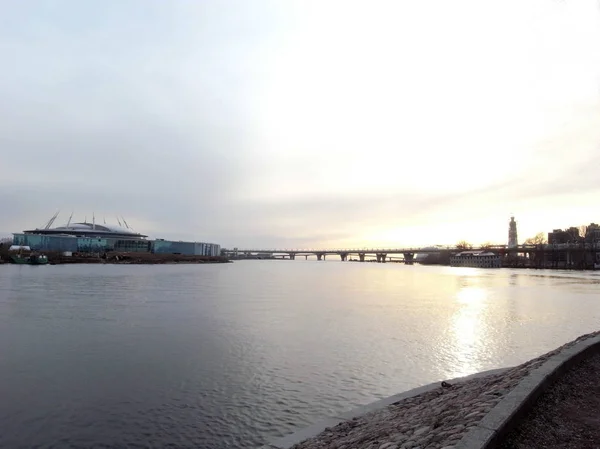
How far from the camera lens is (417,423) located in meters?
7.32

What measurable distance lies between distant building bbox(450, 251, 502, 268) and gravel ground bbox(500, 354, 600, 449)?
15688 cm

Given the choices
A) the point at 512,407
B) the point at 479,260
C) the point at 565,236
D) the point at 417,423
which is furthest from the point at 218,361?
the point at 565,236

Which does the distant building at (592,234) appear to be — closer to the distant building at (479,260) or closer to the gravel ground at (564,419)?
the distant building at (479,260)

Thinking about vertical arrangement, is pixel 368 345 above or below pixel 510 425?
below

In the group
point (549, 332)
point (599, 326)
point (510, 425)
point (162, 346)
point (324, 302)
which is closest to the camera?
point (510, 425)

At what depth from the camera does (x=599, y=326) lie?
74.8ft

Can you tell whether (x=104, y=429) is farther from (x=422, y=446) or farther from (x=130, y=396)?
(x=422, y=446)

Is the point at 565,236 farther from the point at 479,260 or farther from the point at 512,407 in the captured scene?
the point at 512,407

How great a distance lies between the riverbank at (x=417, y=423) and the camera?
5.82m

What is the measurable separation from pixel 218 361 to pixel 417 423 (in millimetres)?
8983

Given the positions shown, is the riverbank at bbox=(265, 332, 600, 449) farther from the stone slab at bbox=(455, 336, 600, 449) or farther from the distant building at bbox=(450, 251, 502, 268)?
the distant building at bbox=(450, 251, 502, 268)

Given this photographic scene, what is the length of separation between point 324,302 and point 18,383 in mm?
24416

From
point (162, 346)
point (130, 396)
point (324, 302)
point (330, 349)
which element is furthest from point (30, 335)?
point (324, 302)

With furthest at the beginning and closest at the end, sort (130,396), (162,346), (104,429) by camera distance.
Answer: (162,346) < (130,396) < (104,429)
